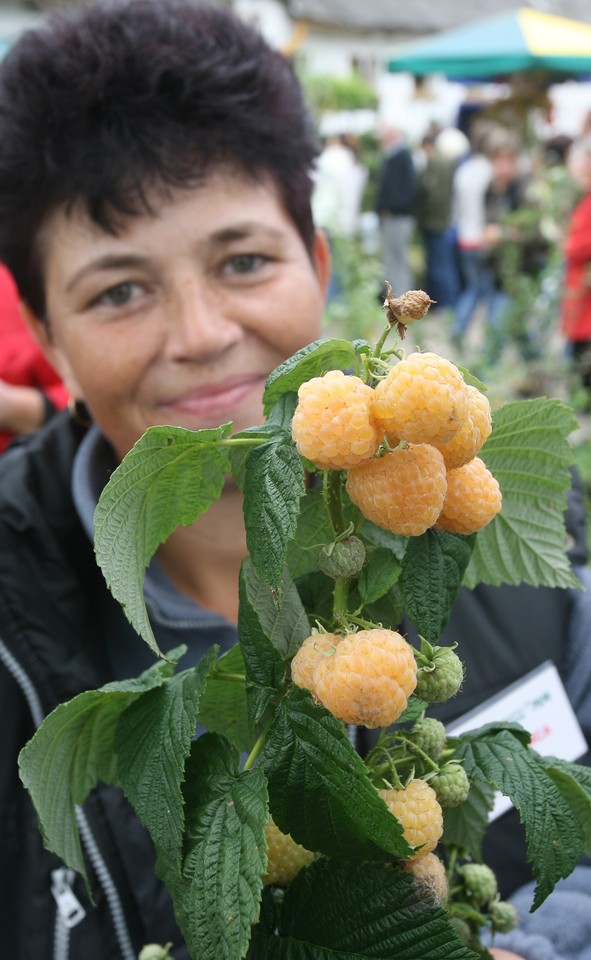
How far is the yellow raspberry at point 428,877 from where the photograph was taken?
53 centimetres

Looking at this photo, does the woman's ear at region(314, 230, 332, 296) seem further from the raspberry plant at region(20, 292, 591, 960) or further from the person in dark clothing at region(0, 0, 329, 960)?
the raspberry plant at region(20, 292, 591, 960)

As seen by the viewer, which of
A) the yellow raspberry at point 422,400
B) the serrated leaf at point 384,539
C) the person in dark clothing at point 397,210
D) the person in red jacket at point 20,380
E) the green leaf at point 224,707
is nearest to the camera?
the yellow raspberry at point 422,400

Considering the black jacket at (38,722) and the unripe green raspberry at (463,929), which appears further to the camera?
the black jacket at (38,722)

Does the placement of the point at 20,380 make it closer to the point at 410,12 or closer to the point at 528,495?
the point at 528,495

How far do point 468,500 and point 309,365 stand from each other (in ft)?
0.39

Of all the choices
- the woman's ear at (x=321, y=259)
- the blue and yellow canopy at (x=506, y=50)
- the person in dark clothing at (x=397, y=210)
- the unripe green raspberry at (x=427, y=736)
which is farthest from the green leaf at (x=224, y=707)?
the blue and yellow canopy at (x=506, y=50)

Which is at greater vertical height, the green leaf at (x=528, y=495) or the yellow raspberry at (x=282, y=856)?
the green leaf at (x=528, y=495)

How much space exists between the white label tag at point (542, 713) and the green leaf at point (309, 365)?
0.63m

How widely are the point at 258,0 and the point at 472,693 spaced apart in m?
17.7

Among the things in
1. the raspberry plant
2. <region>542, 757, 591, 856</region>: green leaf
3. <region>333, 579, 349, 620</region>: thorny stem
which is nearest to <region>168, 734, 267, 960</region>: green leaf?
the raspberry plant

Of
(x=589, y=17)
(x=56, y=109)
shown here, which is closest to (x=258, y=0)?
(x=589, y=17)

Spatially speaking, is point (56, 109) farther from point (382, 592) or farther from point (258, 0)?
point (258, 0)

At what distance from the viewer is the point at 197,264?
3.50ft

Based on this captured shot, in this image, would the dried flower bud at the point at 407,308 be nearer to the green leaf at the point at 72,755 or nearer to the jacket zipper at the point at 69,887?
the green leaf at the point at 72,755
